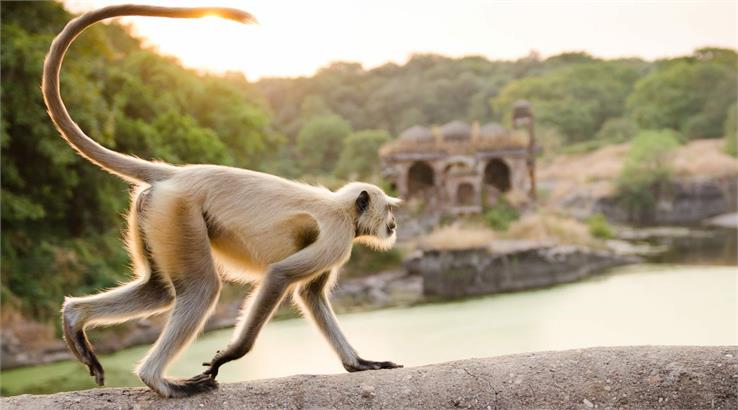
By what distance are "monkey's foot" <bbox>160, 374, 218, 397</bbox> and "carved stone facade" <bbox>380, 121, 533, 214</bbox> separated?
1079 inches

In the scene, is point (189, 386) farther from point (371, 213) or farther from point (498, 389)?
point (498, 389)

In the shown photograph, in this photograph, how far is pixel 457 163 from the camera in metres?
32.2

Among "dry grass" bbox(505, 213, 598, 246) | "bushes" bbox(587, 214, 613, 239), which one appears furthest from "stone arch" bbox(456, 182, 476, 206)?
"bushes" bbox(587, 214, 613, 239)

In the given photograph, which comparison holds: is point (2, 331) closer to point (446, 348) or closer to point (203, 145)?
point (203, 145)

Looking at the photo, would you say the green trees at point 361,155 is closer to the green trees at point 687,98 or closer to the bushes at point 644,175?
the bushes at point 644,175

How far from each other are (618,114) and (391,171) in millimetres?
19385

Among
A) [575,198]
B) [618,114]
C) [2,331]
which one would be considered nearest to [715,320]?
[2,331]

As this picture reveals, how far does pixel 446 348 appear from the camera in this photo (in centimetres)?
1748

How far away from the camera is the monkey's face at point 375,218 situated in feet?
13.1

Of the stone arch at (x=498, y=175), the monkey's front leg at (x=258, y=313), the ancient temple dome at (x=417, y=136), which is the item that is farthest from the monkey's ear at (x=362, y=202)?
the stone arch at (x=498, y=175)

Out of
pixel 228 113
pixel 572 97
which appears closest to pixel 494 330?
pixel 228 113

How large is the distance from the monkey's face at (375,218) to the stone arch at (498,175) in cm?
2938

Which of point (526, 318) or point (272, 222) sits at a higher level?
point (272, 222)

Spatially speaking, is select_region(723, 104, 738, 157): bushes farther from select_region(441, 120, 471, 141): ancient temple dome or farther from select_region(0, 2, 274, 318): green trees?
select_region(0, 2, 274, 318): green trees
